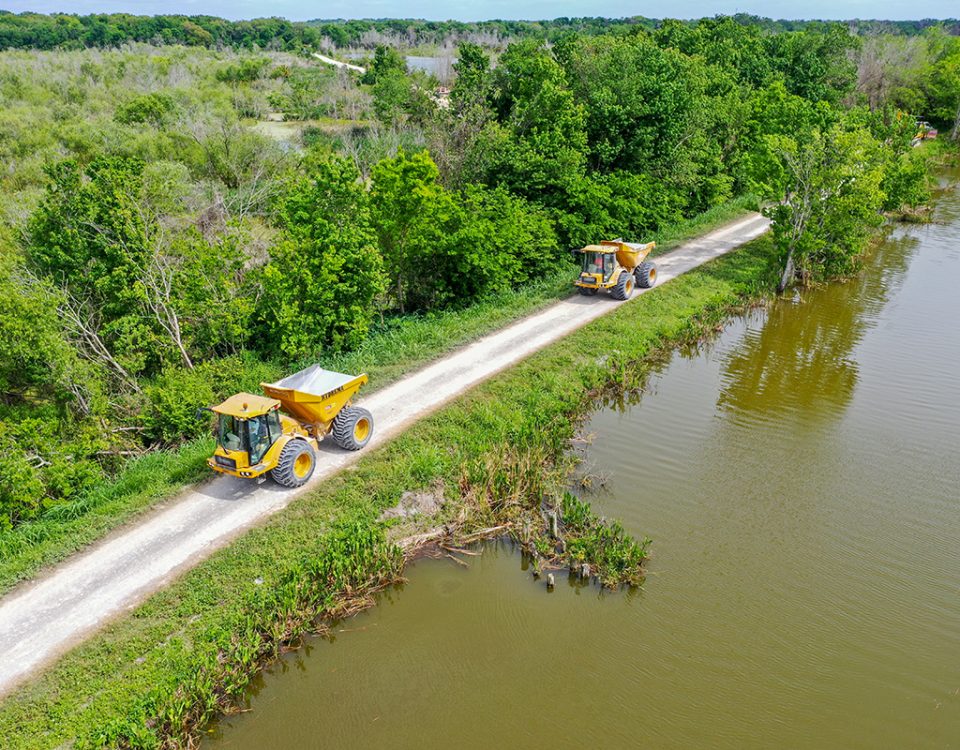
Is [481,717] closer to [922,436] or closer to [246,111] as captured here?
[922,436]

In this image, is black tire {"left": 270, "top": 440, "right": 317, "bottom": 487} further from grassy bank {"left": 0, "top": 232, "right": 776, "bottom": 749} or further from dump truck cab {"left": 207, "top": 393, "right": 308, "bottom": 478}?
grassy bank {"left": 0, "top": 232, "right": 776, "bottom": 749}

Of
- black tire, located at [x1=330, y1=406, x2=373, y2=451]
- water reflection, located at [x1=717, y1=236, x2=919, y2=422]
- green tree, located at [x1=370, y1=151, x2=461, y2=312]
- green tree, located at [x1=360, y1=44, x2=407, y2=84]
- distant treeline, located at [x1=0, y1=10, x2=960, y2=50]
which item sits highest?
distant treeline, located at [x1=0, y1=10, x2=960, y2=50]

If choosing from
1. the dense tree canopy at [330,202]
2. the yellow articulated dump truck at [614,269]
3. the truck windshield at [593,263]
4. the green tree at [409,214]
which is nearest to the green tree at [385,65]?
the dense tree canopy at [330,202]

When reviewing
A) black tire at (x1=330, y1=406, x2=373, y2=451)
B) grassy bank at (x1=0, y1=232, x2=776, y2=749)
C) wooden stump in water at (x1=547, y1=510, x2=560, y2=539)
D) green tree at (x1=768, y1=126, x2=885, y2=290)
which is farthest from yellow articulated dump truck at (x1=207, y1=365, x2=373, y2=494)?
green tree at (x1=768, y1=126, x2=885, y2=290)

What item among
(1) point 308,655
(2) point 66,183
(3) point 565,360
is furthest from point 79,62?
(1) point 308,655

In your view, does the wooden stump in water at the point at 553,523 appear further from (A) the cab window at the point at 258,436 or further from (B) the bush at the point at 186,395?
(B) the bush at the point at 186,395
